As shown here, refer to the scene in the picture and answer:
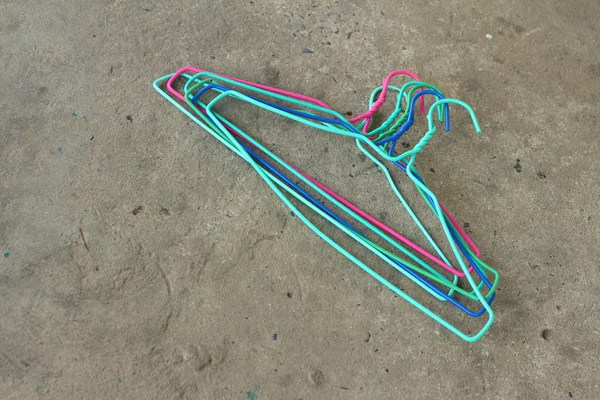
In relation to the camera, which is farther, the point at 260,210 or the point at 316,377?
the point at 260,210

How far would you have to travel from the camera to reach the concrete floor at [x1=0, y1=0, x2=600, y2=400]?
124 centimetres

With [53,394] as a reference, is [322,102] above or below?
above

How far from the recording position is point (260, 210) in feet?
4.59

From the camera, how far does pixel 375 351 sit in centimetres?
128

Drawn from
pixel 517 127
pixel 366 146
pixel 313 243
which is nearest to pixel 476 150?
pixel 517 127

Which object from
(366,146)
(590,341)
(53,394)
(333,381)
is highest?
(366,146)

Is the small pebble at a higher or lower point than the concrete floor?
lower

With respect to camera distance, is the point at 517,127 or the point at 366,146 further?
the point at 517,127

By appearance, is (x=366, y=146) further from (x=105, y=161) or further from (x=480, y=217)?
(x=105, y=161)

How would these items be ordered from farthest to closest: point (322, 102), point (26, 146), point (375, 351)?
point (322, 102)
point (26, 146)
point (375, 351)

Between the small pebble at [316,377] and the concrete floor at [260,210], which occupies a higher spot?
the concrete floor at [260,210]

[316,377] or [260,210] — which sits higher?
[260,210]

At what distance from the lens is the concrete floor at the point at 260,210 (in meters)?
1.24

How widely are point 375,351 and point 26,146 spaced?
1137 mm
